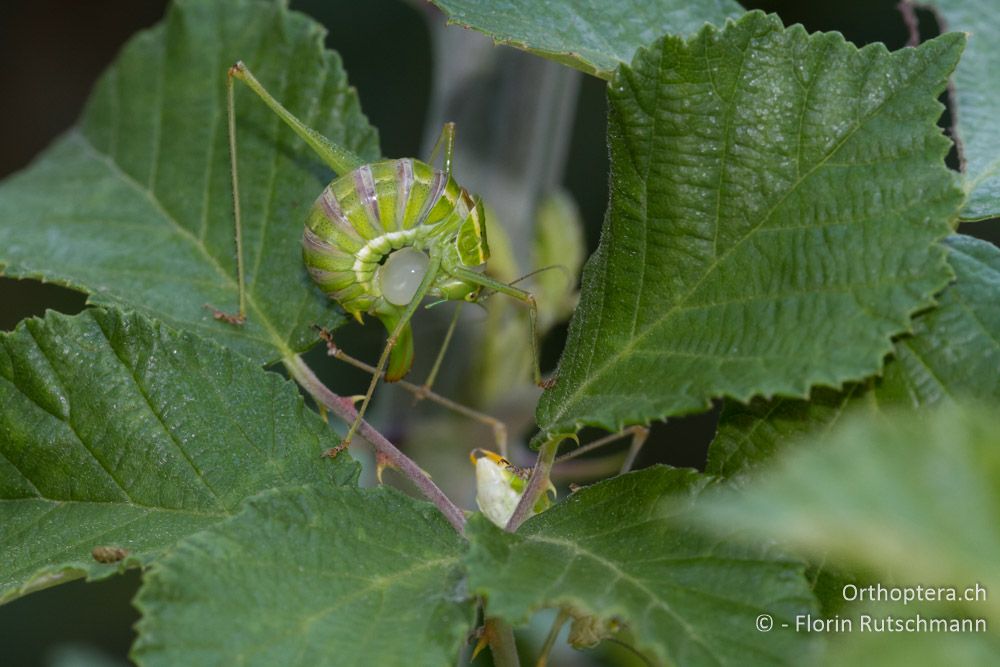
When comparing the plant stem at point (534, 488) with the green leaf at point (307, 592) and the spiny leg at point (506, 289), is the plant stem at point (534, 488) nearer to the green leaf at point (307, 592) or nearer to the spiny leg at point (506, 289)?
the green leaf at point (307, 592)

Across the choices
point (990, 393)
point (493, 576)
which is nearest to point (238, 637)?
point (493, 576)

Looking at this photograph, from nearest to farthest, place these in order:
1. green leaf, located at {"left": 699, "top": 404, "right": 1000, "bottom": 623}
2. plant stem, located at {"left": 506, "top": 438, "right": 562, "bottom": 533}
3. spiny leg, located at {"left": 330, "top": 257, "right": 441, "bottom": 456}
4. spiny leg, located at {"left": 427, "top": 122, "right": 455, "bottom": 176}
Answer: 1. green leaf, located at {"left": 699, "top": 404, "right": 1000, "bottom": 623}
2. plant stem, located at {"left": 506, "top": 438, "right": 562, "bottom": 533}
3. spiny leg, located at {"left": 330, "top": 257, "right": 441, "bottom": 456}
4. spiny leg, located at {"left": 427, "top": 122, "right": 455, "bottom": 176}

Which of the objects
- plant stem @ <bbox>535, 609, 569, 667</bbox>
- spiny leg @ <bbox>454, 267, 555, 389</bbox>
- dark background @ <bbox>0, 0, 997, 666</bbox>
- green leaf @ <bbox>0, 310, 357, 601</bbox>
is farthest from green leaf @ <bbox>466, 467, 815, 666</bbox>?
dark background @ <bbox>0, 0, 997, 666</bbox>

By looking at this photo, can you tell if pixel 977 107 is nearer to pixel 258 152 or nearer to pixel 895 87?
pixel 895 87

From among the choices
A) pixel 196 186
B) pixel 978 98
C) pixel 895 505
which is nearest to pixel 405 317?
pixel 196 186

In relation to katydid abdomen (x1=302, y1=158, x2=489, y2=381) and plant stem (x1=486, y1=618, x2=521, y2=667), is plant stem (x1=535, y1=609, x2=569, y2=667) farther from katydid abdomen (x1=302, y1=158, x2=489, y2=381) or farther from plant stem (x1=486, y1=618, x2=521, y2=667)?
katydid abdomen (x1=302, y1=158, x2=489, y2=381)
